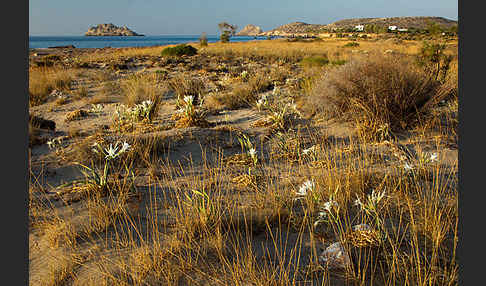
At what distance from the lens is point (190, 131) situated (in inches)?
194

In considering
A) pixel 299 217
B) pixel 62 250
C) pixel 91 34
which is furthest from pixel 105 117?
pixel 91 34

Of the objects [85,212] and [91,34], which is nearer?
[85,212]

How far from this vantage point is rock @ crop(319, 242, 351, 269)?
1830 millimetres

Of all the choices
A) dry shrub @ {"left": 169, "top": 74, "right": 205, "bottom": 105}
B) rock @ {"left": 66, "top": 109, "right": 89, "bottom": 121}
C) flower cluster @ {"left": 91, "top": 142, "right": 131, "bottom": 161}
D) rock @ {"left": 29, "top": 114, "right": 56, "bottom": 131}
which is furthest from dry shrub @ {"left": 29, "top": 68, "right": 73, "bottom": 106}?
flower cluster @ {"left": 91, "top": 142, "right": 131, "bottom": 161}

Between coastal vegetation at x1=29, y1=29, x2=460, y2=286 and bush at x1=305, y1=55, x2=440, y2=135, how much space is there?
24 millimetres

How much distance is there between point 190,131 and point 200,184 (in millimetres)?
1949

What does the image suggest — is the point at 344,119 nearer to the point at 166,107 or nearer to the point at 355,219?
the point at 355,219

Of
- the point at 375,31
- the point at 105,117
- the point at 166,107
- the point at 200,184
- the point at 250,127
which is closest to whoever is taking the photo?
the point at 200,184

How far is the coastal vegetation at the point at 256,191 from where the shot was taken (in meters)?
1.88

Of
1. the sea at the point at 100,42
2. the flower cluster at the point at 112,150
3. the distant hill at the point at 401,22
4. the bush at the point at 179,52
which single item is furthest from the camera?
the distant hill at the point at 401,22

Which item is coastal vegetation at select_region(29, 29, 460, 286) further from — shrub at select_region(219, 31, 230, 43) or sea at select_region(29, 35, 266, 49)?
sea at select_region(29, 35, 266, 49)

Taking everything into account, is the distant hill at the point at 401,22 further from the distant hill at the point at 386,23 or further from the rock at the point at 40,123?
the rock at the point at 40,123

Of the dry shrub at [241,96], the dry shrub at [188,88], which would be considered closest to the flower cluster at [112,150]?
the dry shrub at [241,96]

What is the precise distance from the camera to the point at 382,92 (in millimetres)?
4648
